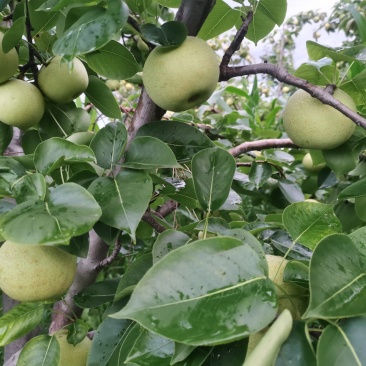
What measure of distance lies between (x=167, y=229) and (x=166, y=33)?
0.96 feet

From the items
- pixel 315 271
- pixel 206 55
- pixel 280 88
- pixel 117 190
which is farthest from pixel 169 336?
pixel 280 88

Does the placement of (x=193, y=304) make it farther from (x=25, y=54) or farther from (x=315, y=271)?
(x=25, y=54)

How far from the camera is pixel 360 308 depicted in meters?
0.40

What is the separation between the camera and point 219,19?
0.88 metres

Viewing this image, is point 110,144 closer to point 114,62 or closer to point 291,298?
point 114,62

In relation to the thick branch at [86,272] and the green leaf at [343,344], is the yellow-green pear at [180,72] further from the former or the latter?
the green leaf at [343,344]

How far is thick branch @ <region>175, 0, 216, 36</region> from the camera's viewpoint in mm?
755

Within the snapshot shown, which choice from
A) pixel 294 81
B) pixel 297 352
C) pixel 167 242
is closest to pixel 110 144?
pixel 167 242

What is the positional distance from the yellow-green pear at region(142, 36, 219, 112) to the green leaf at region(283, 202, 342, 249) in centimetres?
26

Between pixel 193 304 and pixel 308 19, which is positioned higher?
pixel 193 304

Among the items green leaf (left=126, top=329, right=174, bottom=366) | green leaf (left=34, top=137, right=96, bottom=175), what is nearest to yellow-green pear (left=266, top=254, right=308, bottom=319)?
green leaf (left=126, top=329, right=174, bottom=366)

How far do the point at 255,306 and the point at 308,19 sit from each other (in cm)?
611

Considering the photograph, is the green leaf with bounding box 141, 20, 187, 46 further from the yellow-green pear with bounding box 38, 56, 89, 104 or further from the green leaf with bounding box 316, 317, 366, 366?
the green leaf with bounding box 316, 317, 366, 366

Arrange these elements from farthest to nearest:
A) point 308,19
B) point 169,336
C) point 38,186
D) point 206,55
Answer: point 308,19
point 206,55
point 38,186
point 169,336
